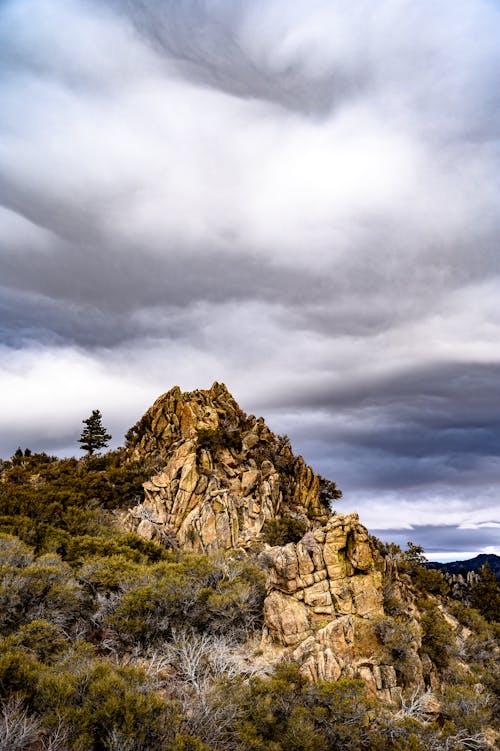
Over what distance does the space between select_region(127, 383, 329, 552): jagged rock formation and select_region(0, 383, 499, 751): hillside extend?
0.40 metres

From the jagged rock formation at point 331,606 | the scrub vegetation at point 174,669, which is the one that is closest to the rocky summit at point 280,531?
the jagged rock formation at point 331,606

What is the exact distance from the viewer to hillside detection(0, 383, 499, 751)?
11336 millimetres

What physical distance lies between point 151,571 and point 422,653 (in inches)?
525

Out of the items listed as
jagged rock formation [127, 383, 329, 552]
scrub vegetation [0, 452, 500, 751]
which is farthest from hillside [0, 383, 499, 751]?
jagged rock formation [127, 383, 329, 552]

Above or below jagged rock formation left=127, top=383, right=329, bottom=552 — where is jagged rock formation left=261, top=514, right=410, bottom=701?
below

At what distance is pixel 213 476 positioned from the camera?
40281mm

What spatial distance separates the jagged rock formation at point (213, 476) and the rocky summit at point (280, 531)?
104 mm

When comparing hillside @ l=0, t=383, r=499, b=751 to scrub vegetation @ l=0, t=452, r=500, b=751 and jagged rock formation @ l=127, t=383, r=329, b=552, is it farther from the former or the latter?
jagged rock formation @ l=127, t=383, r=329, b=552

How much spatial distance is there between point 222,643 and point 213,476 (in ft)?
74.5

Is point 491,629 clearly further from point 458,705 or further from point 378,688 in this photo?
point 378,688

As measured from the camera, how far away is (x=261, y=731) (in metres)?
12.6

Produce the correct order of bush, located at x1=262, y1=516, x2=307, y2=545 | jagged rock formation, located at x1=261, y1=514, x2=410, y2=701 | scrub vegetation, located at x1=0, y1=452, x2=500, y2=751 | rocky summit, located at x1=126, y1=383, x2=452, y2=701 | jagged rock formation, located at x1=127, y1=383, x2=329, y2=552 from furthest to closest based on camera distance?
jagged rock formation, located at x1=127, y1=383, x2=329, y2=552 → bush, located at x1=262, y1=516, x2=307, y2=545 → rocky summit, located at x1=126, y1=383, x2=452, y2=701 → jagged rock formation, located at x1=261, y1=514, x2=410, y2=701 → scrub vegetation, located at x1=0, y1=452, x2=500, y2=751

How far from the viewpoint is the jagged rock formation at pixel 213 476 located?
36.1m

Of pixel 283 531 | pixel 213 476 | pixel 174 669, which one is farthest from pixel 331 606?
pixel 213 476
